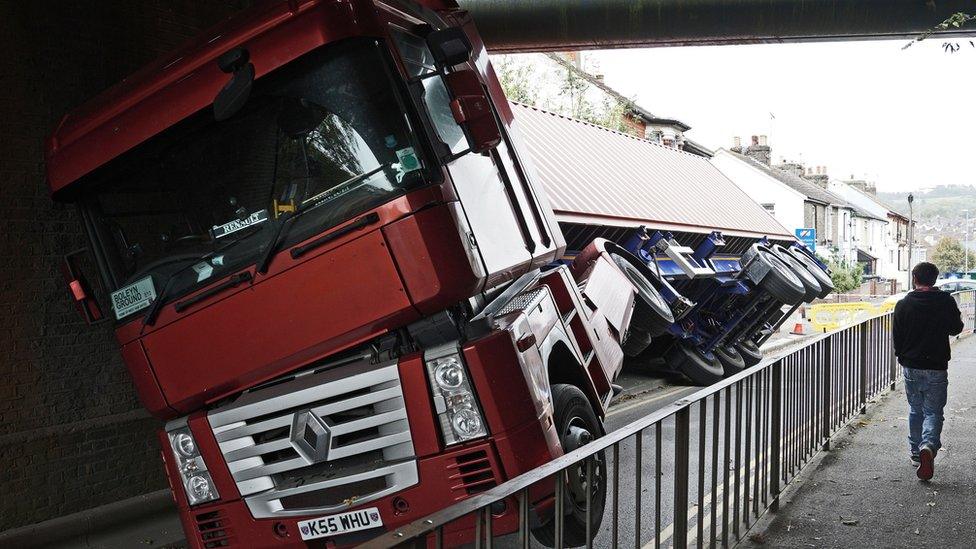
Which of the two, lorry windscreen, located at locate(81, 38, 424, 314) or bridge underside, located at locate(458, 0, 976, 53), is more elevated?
bridge underside, located at locate(458, 0, 976, 53)

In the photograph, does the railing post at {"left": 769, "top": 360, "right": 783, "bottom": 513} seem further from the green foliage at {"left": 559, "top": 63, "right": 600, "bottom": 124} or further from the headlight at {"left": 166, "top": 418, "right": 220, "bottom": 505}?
the green foliage at {"left": 559, "top": 63, "right": 600, "bottom": 124}

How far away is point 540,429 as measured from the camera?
15.8 feet

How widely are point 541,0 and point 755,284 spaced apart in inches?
276

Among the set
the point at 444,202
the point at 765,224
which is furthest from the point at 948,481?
the point at 765,224

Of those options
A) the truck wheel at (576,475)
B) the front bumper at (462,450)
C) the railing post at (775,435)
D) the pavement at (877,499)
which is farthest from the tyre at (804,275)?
the front bumper at (462,450)

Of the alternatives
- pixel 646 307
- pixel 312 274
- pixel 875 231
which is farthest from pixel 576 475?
pixel 875 231

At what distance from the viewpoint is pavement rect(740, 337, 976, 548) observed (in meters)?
5.85

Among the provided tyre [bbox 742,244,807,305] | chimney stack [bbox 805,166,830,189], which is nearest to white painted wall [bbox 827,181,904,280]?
chimney stack [bbox 805,166,830,189]

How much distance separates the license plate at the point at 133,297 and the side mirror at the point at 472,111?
2019 millimetres

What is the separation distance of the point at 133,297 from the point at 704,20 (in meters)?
7.33

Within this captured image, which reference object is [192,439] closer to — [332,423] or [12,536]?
[332,423]

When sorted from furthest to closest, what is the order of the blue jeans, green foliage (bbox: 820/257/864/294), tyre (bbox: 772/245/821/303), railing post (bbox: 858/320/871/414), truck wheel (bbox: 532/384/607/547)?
green foliage (bbox: 820/257/864/294), tyre (bbox: 772/245/821/303), railing post (bbox: 858/320/871/414), the blue jeans, truck wheel (bbox: 532/384/607/547)

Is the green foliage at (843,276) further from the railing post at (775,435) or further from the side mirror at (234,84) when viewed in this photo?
the side mirror at (234,84)

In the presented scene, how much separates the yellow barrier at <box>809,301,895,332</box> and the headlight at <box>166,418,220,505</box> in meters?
21.0
